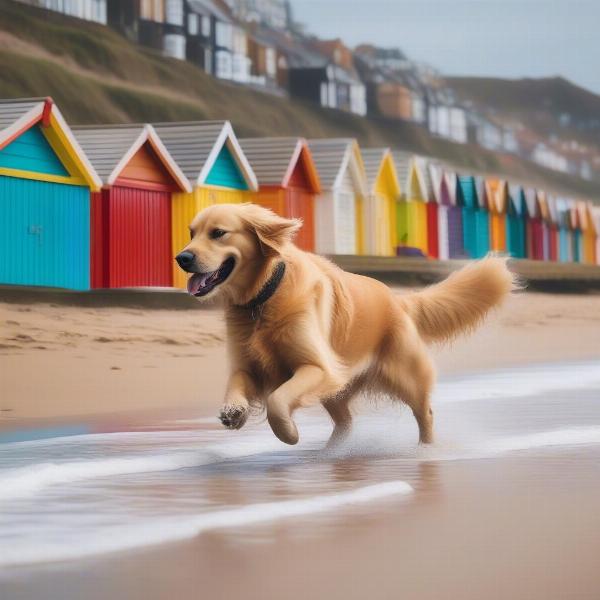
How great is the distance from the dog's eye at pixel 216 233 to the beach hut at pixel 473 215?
1134 inches

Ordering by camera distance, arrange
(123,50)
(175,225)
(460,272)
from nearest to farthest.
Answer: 1. (460,272)
2. (175,225)
3. (123,50)

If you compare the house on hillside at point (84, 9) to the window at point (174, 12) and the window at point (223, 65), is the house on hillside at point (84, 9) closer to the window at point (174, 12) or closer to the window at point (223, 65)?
the window at point (174, 12)

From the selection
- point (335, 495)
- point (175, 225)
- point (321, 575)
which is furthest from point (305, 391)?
point (175, 225)

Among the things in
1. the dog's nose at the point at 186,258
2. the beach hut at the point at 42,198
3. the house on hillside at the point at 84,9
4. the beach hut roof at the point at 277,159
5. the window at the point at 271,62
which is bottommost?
the dog's nose at the point at 186,258

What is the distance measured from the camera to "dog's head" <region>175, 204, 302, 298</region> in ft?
25.9

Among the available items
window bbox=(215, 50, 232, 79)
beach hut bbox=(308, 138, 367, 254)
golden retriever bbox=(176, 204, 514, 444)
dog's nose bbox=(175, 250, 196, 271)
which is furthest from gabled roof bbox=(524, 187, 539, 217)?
dog's nose bbox=(175, 250, 196, 271)

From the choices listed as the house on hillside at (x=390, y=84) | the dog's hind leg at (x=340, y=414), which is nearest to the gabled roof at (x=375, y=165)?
the dog's hind leg at (x=340, y=414)

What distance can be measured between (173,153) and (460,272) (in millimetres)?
13876

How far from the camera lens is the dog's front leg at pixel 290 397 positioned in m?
7.36

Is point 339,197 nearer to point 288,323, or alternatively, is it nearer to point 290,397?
point 288,323

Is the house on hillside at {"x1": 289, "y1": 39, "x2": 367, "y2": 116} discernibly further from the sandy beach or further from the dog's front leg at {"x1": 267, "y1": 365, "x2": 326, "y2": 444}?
the dog's front leg at {"x1": 267, "y1": 365, "x2": 326, "y2": 444}

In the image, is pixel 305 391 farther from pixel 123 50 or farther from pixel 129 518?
pixel 123 50

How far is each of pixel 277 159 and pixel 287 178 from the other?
19.9 inches

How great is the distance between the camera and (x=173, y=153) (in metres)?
22.8
